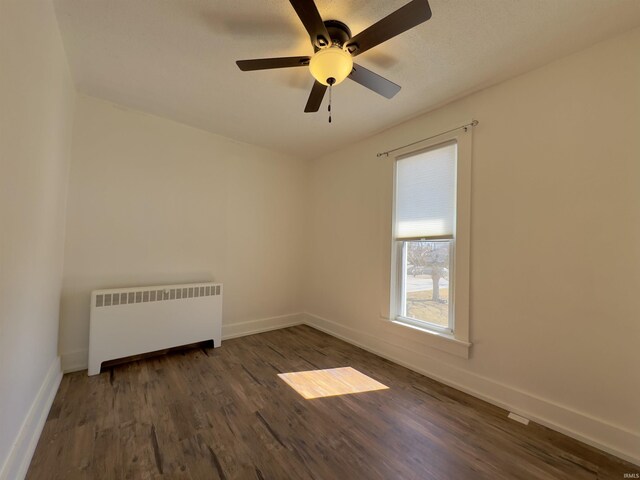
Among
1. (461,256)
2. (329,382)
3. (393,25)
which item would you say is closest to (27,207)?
(393,25)

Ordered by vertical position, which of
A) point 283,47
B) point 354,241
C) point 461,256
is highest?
point 283,47

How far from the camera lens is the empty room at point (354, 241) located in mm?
1548

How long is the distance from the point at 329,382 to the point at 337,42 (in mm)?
2637

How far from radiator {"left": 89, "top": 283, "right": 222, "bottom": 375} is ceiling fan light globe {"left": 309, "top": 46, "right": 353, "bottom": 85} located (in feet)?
8.31

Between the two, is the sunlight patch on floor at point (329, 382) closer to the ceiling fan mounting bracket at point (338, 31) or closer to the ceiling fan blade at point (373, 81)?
the ceiling fan blade at point (373, 81)

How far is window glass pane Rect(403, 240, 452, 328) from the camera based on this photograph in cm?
261

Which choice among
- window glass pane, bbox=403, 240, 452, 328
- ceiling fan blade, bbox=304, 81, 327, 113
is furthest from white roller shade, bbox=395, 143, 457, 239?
ceiling fan blade, bbox=304, 81, 327, 113

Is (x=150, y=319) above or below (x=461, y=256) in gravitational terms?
below

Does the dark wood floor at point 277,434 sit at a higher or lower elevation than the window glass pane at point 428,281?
lower

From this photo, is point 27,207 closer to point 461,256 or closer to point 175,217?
point 175,217

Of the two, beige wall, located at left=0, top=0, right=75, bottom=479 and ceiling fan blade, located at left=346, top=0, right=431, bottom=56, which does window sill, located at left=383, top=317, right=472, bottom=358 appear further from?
beige wall, located at left=0, top=0, right=75, bottom=479

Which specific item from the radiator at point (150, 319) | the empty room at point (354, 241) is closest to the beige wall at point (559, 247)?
the empty room at point (354, 241)

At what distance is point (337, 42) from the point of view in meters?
1.67

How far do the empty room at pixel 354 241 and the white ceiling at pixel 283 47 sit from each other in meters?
0.02
